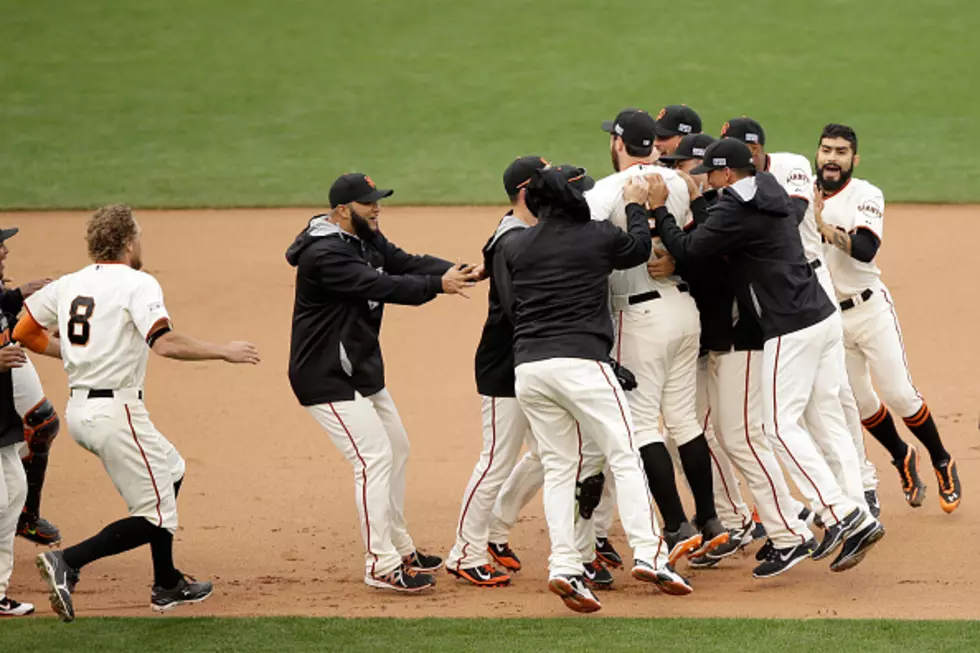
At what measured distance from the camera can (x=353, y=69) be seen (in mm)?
21062

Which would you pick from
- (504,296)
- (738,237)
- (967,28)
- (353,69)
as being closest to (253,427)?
(504,296)

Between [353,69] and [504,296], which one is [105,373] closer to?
[504,296]

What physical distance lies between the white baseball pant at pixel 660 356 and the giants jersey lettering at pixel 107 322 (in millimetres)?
2078

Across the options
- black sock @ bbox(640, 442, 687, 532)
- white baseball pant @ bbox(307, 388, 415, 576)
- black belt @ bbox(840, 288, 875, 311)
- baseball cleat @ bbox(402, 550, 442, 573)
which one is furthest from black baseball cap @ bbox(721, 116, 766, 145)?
baseball cleat @ bbox(402, 550, 442, 573)

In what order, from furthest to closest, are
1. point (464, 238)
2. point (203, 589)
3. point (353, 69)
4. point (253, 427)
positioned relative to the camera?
point (353, 69) < point (464, 238) < point (253, 427) < point (203, 589)

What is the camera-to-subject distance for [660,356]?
6.85m

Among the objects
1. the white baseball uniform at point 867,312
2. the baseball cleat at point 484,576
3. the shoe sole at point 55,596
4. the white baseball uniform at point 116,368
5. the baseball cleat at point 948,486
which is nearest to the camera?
the shoe sole at point 55,596

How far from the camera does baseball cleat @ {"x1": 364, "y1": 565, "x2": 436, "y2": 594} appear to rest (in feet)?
22.8

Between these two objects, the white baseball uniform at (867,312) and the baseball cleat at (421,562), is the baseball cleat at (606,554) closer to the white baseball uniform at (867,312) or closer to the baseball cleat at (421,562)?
the baseball cleat at (421,562)

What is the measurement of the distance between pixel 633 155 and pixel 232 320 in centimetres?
532

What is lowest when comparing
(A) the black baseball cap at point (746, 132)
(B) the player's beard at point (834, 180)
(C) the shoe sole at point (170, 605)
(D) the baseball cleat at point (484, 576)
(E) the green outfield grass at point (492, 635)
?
(D) the baseball cleat at point (484, 576)

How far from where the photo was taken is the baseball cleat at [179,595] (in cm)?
673

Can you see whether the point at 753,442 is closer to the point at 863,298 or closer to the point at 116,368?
the point at 863,298

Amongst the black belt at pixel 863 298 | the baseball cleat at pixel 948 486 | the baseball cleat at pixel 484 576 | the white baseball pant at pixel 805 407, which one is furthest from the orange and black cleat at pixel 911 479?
the baseball cleat at pixel 484 576
